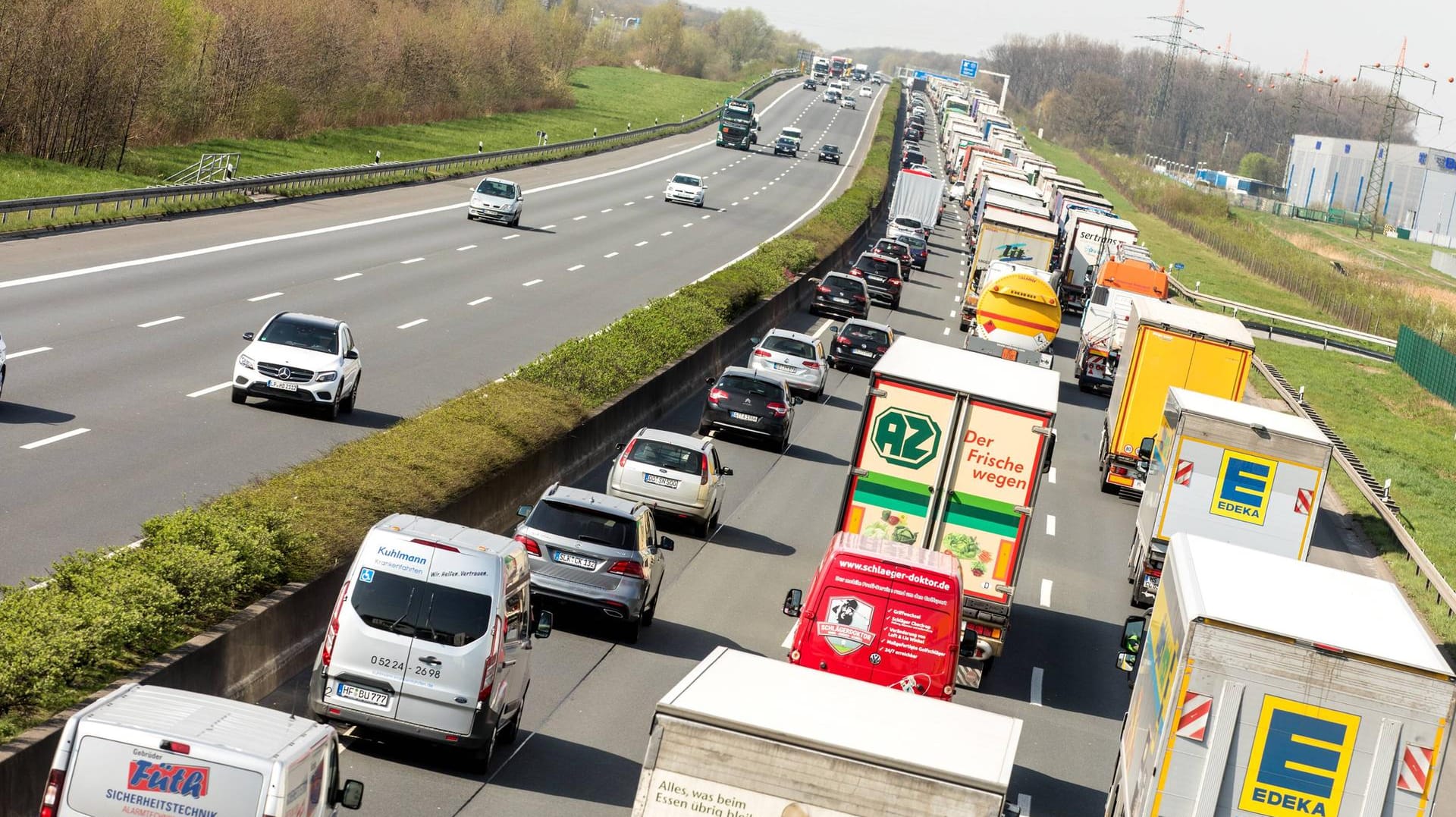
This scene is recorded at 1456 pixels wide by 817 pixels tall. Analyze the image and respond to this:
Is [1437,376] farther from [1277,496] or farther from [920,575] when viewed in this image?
[920,575]

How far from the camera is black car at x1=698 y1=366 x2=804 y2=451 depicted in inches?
1272

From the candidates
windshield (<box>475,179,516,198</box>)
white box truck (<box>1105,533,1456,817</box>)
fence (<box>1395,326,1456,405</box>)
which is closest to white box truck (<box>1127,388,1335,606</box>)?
white box truck (<box>1105,533,1456,817</box>)

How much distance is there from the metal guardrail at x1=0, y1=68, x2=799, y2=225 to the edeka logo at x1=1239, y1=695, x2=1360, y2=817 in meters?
34.7

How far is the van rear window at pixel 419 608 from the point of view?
43.4ft

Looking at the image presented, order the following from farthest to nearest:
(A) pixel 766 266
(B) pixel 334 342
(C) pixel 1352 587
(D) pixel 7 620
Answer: (A) pixel 766 266
(B) pixel 334 342
(C) pixel 1352 587
(D) pixel 7 620

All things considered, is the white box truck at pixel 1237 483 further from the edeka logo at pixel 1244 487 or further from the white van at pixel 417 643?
the white van at pixel 417 643

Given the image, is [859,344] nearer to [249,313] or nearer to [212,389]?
[249,313]

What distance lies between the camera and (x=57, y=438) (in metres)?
22.0

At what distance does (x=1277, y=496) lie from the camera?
24.1 metres

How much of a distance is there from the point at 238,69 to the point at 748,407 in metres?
45.9

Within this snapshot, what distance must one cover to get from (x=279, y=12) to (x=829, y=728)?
234 feet

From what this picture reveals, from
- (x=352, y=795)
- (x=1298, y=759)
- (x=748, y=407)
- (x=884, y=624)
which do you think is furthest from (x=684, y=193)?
(x=352, y=795)

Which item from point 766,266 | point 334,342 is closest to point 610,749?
point 334,342

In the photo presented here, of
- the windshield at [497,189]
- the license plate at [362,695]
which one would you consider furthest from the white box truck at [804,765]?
the windshield at [497,189]
